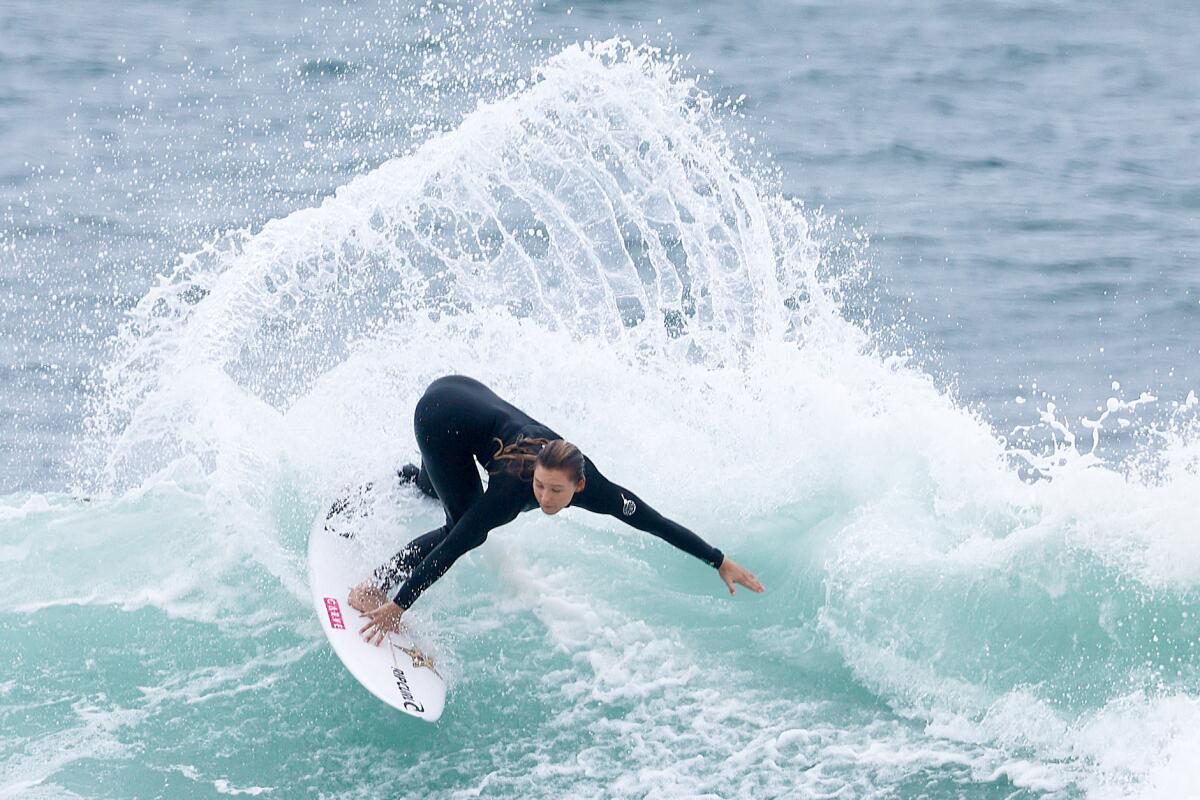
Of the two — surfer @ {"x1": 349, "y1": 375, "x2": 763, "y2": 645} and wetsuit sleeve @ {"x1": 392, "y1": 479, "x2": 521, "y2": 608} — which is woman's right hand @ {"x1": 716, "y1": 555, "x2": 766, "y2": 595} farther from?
A: wetsuit sleeve @ {"x1": 392, "y1": 479, "x2": 521, "y2": 608}

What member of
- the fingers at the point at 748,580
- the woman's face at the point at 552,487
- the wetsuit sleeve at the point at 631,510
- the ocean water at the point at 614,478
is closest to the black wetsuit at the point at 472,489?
the wetsuit sleeve at the point at 631,510

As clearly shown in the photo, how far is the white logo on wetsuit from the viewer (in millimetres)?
6770

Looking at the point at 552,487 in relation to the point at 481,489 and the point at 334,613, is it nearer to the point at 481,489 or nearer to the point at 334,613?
the point at 481,489

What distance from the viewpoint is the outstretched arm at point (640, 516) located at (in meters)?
6.70

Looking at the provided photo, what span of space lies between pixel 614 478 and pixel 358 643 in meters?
2.25

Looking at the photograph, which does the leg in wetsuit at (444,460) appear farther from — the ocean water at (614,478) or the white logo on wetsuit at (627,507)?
the white logo on wetsuit at (627,507)

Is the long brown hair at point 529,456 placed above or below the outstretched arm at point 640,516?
above

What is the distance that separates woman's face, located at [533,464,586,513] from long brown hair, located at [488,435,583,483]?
3 centimetres

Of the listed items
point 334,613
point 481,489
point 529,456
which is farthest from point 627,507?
point 334,613

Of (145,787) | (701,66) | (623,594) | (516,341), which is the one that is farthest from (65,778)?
(701,66)

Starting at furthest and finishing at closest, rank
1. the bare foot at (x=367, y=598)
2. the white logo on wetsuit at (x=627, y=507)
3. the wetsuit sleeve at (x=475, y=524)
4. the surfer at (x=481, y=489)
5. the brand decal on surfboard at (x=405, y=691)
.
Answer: the bare foot at (x=367, y=598), the brand decal on surfboard at (x=405, y=691), the white logo on wetsuit at (x=627, y=507), the wetsuit sleeve at (x=475, y=524), the surfer at (x=481, y=489)

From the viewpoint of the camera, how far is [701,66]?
59.6ft

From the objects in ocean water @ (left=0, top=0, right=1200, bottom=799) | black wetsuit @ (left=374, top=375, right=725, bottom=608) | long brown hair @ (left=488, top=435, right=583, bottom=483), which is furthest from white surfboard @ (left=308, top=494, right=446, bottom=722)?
long brown hair @ (left=488, top=435, right=583, bottom=483)

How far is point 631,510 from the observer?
680cm
